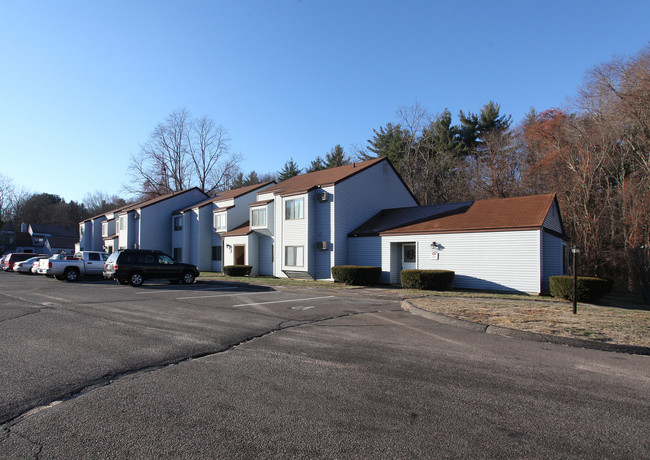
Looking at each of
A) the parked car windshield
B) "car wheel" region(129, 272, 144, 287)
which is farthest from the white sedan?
"car wheel" region(129, 272, 144, 287)

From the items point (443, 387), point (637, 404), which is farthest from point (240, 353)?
point (637, 404)

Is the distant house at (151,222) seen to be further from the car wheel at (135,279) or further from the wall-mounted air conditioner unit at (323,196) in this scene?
the wall-mounted air conditioner unit at (323,196)

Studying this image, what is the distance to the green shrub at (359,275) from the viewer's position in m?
21.5

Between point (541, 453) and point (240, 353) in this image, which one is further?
point (240, 353)

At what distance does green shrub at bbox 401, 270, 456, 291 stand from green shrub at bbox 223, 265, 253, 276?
13.1 m

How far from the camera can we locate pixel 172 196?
41625mm

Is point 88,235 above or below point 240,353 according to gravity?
above

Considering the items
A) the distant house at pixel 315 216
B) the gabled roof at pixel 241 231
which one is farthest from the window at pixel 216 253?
the distant house at pixel 315 216

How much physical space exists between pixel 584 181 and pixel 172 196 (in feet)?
119

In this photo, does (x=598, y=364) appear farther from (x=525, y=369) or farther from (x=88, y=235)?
(x=88, y=235)

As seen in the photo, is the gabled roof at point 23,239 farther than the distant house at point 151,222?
Yes

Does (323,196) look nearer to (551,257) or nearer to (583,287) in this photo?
(551,257)

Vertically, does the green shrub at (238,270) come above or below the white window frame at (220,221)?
below

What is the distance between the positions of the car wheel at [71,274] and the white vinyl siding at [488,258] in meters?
19.5
